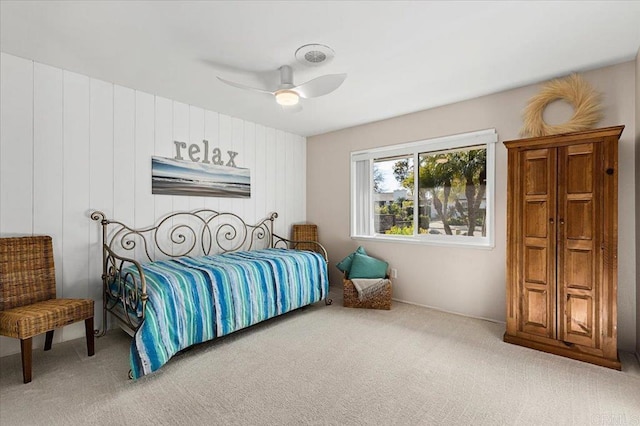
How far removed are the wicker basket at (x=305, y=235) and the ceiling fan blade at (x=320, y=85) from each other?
256 cm

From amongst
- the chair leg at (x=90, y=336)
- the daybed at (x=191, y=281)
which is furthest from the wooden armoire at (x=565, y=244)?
the chair leg at (x=90, y=336)

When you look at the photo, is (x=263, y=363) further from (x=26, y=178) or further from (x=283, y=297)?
(x=26, y=178)

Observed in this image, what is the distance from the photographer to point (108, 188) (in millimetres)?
3100

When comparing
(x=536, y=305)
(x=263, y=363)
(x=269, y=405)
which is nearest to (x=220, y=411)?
(x=269, y=405)

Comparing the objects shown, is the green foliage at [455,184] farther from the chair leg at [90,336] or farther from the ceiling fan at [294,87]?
the chair leg at [90,336]

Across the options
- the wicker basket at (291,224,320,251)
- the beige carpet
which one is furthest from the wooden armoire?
the wicker basket at (291,224,320,251)

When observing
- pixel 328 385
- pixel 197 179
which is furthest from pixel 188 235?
pixel 328 385

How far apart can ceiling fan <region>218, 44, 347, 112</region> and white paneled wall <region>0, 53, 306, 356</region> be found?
138 centimetres

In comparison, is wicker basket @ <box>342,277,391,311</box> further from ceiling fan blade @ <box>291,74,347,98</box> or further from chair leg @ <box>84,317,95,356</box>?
chair leg @ <box>84,317,95,356</box>

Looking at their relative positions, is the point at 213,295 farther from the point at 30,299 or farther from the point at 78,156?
the point at 78,156

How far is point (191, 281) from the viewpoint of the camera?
262 centimetres

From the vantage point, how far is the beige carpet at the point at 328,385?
182 cm

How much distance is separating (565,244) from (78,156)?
435 centimetres

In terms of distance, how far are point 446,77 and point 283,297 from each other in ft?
8.89
